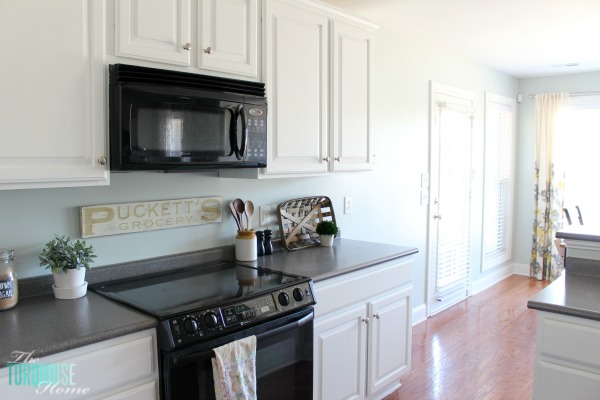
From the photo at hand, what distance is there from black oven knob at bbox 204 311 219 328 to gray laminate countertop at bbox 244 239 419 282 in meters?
0.62

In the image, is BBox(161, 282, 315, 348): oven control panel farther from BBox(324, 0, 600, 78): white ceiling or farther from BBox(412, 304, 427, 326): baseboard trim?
BBox(412, 304, 427, 326): baseboard trim

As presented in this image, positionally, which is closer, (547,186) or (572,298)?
(572,298)

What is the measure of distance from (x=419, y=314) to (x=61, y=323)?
→ 130 inches

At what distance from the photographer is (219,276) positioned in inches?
91.7

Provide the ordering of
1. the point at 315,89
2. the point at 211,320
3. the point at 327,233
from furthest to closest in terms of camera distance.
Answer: the point at 327,233
the point at 315,89
the point at 211,320

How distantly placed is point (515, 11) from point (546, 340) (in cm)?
231

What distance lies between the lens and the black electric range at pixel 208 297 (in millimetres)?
1745

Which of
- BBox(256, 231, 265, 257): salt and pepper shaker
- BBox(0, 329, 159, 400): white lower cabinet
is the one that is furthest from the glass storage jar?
BBox(256, 231, 265, 257): salt and pepper shaker

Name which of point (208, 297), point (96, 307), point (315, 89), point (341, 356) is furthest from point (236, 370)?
point (315, 89)

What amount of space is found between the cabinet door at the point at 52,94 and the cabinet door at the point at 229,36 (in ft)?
1.49

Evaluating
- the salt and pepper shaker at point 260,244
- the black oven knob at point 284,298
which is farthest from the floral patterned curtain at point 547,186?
the black oven knob at point 284,298

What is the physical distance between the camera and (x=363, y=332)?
2676 mm

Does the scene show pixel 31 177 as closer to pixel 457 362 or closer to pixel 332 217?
pixel 332 217

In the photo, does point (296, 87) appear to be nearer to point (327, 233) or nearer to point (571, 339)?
point (327, 233)
